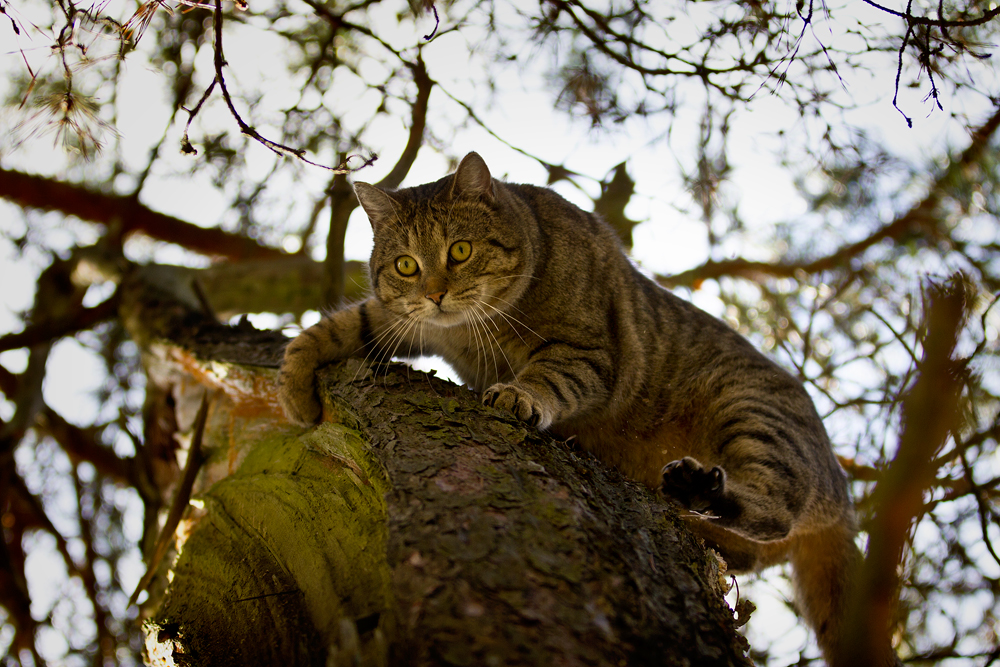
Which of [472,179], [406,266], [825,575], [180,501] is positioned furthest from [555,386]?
[180,501]

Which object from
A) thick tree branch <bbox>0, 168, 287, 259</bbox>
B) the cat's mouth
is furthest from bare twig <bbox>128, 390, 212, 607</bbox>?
thick tree branch <bbox>0, 168, 287, 259</bbox>

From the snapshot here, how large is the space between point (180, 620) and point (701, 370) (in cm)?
212

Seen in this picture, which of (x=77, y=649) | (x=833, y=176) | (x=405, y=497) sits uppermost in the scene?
(x=833, y=176)

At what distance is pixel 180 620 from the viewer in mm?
1578

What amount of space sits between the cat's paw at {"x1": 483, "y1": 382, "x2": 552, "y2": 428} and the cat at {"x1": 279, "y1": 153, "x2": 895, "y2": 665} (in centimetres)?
12

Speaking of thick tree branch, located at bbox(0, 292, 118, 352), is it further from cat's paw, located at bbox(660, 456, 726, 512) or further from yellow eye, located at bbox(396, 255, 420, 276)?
cat's paw, located at bbox(660, 456, 726, 512)

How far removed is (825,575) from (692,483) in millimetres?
1026

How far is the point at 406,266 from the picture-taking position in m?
2.64

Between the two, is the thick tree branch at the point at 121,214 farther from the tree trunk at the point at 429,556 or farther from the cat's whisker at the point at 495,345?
the tree trunk at the point at 429,556

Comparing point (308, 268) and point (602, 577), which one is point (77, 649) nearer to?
point (308, 268)

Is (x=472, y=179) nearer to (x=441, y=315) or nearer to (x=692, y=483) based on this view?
(x=441, y=315)

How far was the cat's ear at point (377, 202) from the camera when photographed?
2693 mm

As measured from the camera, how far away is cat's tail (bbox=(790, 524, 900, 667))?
2.30 meters

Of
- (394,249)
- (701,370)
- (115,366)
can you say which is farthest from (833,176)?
(115,366)
